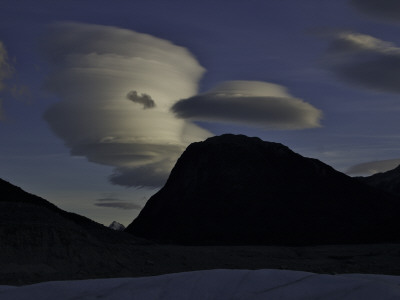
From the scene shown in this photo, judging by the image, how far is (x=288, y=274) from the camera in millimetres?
7441

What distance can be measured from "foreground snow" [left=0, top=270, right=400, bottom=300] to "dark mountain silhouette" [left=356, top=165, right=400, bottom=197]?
72.5 metres

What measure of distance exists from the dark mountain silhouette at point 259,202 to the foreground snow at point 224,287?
128 feet

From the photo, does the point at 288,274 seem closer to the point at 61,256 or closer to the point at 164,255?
the point at 61,256

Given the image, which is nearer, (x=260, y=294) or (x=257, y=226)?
(x=260, y=294)

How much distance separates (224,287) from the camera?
727 centimetres

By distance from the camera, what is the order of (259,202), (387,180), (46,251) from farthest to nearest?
(387,180), (259,202), (46,251)

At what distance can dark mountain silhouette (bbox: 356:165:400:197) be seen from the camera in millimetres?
77650

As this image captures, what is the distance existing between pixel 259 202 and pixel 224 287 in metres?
45.9

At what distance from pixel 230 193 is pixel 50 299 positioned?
157 ft

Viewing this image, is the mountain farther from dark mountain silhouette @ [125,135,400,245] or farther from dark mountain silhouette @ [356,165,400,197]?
dark mountain silhouette @ [356,165,400,197]

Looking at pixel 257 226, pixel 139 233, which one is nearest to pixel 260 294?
pixel 257 226

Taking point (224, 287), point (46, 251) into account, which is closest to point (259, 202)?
point (46, 251)

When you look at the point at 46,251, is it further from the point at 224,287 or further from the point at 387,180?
the point at 387,180

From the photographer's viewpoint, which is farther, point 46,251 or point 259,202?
point 259,202
